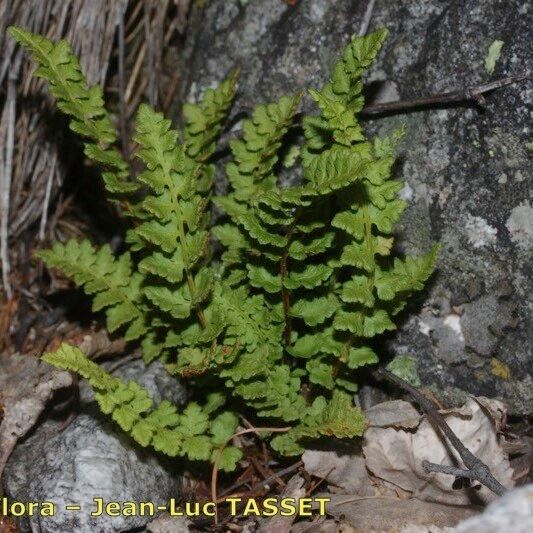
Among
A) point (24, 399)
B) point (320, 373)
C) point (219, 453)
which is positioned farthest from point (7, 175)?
point (320, 373)

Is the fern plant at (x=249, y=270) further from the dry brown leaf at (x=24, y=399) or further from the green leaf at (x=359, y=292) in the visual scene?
the dry brown leaf at (x=24, y=399)

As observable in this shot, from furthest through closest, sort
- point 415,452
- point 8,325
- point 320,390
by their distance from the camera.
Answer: point 8,325
point 320,390
point 415,452

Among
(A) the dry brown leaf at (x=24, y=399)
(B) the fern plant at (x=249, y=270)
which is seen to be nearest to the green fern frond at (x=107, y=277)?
(B) the fern plant at (x=249, y=270)

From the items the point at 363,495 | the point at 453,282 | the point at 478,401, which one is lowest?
the point at 363,495

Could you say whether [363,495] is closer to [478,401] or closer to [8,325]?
[478,401]

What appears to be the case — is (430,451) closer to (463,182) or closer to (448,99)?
(463,182)

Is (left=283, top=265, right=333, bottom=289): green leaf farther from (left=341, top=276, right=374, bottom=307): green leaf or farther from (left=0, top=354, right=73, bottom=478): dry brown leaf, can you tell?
(left=0, top=354, right=73, bottom=478): dry brown leaf

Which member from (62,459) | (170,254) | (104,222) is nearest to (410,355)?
(170,254)

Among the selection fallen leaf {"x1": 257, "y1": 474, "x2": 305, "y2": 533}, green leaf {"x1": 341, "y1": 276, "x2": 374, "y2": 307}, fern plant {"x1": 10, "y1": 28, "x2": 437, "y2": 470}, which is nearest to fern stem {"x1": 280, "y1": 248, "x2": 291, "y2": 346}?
fern plant {"x1": 10, "y1": 28, "x2": 437, "y2": 470}
